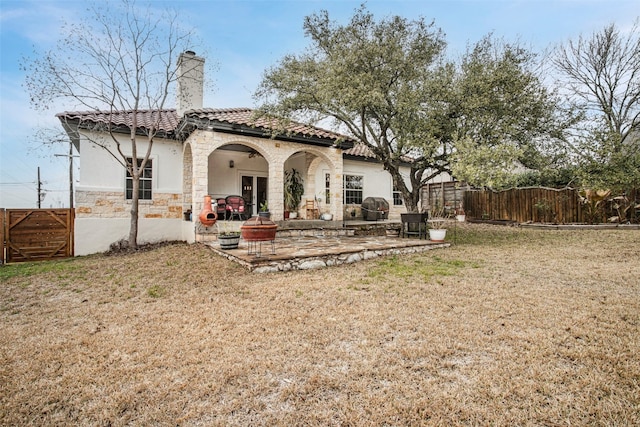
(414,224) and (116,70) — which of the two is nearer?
(116,70)

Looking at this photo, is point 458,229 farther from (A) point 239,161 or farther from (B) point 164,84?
(B) point 164,84

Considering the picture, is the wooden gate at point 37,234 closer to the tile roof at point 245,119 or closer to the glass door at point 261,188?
the tile roof at point 245,119

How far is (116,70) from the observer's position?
9.71 metres

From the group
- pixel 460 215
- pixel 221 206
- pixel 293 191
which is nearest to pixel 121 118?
pixel 221 206

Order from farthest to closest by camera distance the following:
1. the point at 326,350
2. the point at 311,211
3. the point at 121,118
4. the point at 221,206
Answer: the point at 311,211, the point at 121,118, the point at 221,206, the point at 326,350

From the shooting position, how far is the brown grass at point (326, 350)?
214 cm

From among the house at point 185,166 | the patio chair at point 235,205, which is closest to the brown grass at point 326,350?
the house at point 185,166

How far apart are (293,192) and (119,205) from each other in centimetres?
620

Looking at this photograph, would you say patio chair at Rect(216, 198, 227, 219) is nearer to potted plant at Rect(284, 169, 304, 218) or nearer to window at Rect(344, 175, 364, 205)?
potted plant at Rect(284, 169, 304, 218)

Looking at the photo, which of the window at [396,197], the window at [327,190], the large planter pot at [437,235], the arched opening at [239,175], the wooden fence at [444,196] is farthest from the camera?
the wooden fence at [444,196]

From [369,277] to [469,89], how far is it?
19.1 ft

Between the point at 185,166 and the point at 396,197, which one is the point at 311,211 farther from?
the point at 396,197

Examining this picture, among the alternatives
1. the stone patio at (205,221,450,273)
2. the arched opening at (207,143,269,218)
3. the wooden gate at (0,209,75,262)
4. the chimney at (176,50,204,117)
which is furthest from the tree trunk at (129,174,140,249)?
the chimney at (176,50,204,117)

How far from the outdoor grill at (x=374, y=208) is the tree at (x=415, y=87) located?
5123 millimetres
